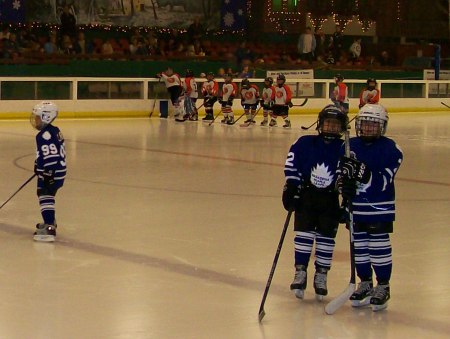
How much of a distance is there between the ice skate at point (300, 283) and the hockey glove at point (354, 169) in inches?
29.0

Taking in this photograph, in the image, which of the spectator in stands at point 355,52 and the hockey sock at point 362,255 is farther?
the spectator in stands at point 355,52

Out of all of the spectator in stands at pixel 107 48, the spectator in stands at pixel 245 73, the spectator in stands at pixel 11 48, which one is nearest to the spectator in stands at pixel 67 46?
the spectator in stands at pixel 107 48

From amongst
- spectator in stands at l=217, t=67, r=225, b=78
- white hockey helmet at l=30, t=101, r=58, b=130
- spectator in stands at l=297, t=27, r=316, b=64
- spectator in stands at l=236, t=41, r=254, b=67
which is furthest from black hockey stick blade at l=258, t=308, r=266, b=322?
spectator in stands at l=297, t=27, r=316, b=64

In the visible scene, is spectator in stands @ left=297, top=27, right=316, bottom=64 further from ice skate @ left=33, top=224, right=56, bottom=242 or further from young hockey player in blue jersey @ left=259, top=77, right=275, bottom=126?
ice skate @ left=33, top=224, right=56, bottom=242

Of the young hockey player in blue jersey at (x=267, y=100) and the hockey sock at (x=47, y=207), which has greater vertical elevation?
the young hockey player in blue jersey at (x=267, y=100)

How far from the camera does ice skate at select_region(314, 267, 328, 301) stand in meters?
6.14

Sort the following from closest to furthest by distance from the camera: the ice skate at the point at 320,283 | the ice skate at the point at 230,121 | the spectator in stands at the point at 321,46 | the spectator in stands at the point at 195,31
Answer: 1. the ice skate at the point at 320,283
2. the ice skate at the point at 230,121
3. the spectator in stands at the point at 195,31
4. the spectator in stands at the point at 321,46

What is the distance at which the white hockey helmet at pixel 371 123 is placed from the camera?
589 cm

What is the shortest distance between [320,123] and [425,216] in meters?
3.70

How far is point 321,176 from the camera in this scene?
20.0ft

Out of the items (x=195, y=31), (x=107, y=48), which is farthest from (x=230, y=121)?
(x=195, y=31)

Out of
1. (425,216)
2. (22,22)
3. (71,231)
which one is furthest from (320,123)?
(22,22)

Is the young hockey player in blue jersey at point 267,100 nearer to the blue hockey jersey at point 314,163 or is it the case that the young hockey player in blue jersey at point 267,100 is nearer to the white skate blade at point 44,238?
the white skate blade at point 44,238

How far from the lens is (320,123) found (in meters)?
6.16
